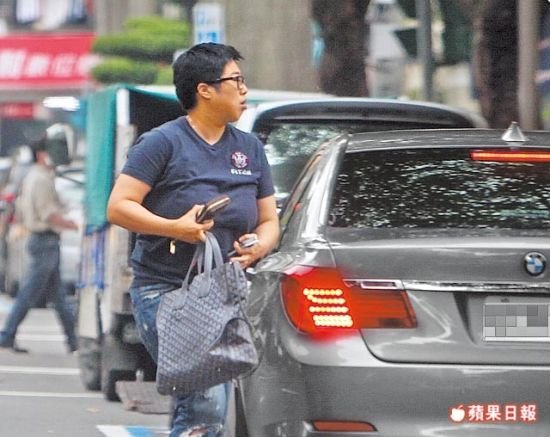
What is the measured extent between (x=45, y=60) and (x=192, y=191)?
1785 inches

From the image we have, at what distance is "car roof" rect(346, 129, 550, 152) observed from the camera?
639 centimetres

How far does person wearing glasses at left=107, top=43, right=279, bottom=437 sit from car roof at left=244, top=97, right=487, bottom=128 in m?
2.78

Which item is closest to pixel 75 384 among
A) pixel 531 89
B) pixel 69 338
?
pixel 69 338

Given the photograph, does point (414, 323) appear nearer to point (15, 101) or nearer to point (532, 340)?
point (532, 340)

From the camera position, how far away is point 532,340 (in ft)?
18.5

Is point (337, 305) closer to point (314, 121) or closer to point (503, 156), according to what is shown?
point (503, 156)

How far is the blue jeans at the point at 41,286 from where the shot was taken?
15.1m

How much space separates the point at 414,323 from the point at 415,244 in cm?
27

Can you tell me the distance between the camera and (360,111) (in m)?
9.45

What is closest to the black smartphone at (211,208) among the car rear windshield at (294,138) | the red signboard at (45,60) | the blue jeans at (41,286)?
the car rear windshield at (294,138)

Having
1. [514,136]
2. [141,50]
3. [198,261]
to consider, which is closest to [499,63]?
[514,136]

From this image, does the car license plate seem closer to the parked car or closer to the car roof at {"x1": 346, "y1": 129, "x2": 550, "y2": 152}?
the car roof at {"x1": 346, "y1": 129, "x2": 550, "y2": 152}

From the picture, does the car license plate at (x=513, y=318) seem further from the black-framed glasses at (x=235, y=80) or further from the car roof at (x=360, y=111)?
the car roof at (x=360, y=111)

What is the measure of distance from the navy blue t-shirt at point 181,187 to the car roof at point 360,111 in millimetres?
2890
